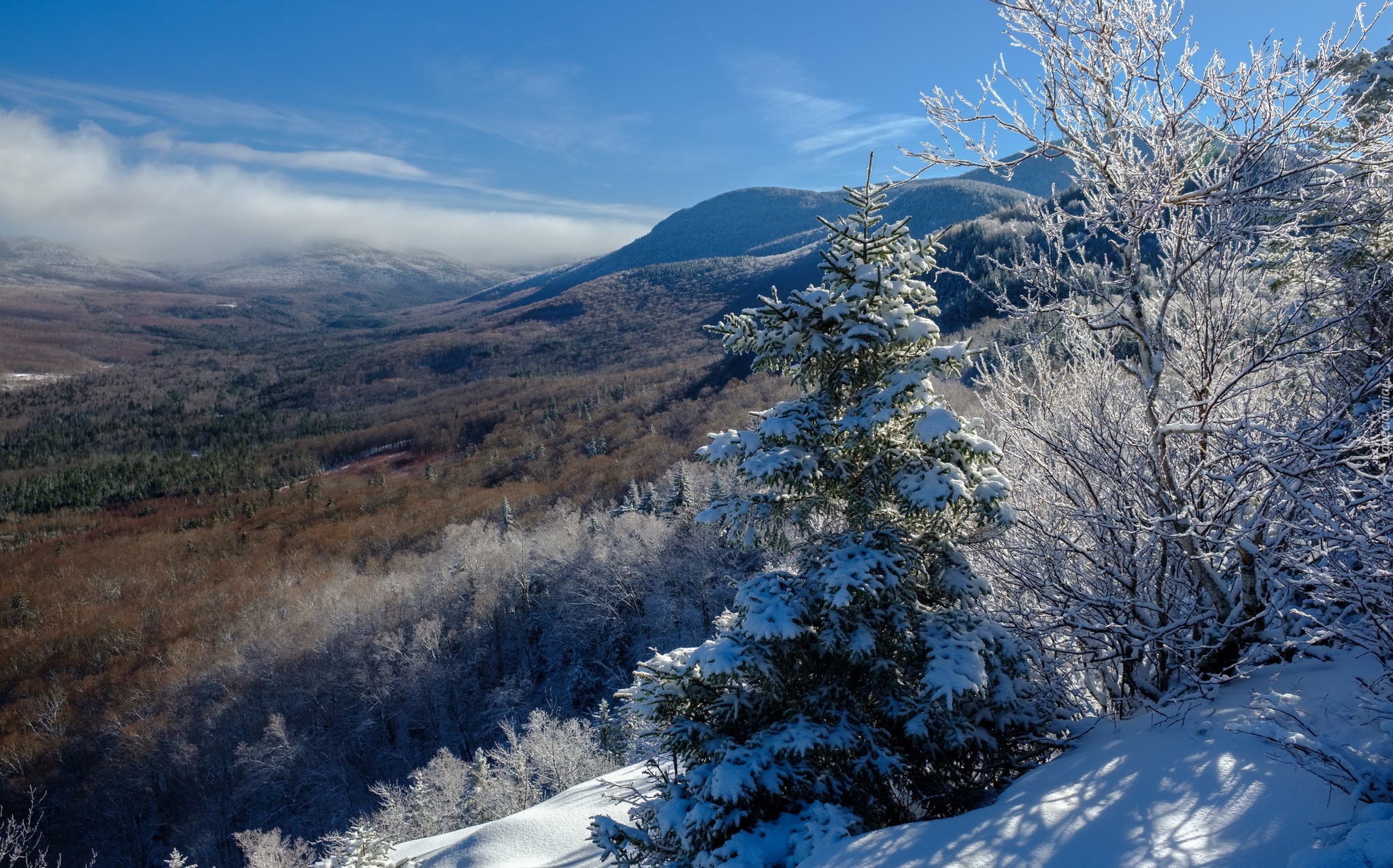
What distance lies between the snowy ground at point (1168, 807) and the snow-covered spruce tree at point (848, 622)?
0.69 metres

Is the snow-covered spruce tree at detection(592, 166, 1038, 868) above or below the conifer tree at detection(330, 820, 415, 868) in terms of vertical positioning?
above

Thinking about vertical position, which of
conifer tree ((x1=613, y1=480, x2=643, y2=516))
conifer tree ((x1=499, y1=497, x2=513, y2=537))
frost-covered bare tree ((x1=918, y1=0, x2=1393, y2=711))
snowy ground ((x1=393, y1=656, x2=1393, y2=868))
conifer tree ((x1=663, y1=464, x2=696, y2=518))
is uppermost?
frost-covered bare tree ((x1=918, y1=0, x2=1393, y2=711))

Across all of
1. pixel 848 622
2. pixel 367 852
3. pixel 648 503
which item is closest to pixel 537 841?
pixel 367 852

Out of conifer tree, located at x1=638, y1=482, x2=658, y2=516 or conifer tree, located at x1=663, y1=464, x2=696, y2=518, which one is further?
conifer tree, located at x1=638, y1=482, x2=658, y2=516

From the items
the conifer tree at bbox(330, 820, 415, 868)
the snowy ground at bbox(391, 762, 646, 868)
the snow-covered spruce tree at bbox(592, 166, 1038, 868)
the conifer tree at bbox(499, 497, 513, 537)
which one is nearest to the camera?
the snow-covered spruce tree at bbox(592, 166, 1038, 868)

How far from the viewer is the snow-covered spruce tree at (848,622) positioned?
5.66 metres

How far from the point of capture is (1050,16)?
534 centimetres

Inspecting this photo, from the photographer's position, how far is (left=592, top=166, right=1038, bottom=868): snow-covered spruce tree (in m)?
5.66

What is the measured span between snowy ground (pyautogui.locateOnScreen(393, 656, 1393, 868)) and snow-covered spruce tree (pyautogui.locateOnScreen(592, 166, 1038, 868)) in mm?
689

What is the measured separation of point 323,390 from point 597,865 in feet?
568

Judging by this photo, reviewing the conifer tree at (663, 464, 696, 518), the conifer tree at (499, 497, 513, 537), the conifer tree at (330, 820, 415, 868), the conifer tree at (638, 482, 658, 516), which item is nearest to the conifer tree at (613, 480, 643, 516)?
the conifer tree at (638, 482, 658, 516)

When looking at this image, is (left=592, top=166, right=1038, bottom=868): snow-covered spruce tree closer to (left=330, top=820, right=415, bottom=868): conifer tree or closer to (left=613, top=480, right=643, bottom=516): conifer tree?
(left=330, top=820, right=415, bottom=868): conifer tree

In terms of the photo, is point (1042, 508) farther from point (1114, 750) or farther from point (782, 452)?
point (782, 452)

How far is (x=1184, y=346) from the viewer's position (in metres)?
6.32
